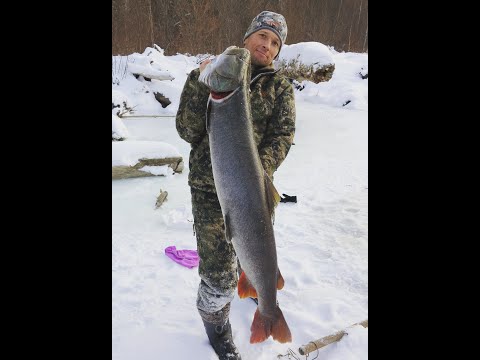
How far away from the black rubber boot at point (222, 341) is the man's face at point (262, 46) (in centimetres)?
171

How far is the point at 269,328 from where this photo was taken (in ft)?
6.46

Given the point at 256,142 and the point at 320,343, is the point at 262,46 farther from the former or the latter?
the point at 320,343

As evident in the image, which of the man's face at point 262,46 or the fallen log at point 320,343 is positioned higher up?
the man's face at point 262,46

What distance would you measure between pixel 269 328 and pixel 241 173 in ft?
2.76

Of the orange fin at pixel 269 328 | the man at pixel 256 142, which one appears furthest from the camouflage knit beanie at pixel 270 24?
the orange fin at pixel 269 328

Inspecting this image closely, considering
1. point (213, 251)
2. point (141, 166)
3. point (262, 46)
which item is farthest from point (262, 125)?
point (141, 166)

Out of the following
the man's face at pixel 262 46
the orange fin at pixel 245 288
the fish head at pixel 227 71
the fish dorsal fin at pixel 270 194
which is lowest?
the orange fin at pixel 245 288

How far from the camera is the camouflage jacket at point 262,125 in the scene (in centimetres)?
212

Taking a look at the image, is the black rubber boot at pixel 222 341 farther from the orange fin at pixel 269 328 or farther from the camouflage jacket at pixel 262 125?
the camouflage jacket at pixel 262 125

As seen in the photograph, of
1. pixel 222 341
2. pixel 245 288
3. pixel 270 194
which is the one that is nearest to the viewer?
pixel 270 194

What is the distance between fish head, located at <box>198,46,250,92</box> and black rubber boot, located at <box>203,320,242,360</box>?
1566 mm

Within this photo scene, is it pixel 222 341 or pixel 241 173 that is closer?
pixel 241 173
